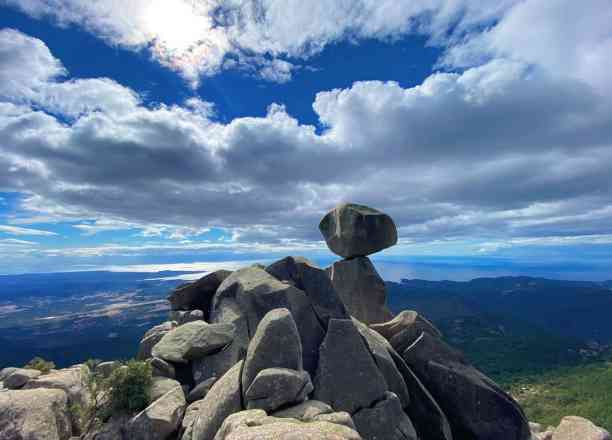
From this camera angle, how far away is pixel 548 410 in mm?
126625

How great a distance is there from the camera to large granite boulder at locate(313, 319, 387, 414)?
64.6 feet

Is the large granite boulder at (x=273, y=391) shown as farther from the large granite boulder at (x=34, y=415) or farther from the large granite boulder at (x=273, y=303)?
the large granite boulder at (x=34, y=415)

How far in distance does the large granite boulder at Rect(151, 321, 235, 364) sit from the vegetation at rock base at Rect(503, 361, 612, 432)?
5082 inches

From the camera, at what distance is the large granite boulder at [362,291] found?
4050 centimetres

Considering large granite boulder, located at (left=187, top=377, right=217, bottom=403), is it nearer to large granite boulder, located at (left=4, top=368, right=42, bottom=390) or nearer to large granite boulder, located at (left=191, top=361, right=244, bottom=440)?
large granite boulder, located at (left=191, top=361, right=244, bottom=440)

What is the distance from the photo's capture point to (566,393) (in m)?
146

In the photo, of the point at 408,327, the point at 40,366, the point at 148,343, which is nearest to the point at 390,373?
the point at 408,327

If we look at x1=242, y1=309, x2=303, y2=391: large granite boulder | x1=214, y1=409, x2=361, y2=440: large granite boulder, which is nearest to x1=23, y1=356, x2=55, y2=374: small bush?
x1=242, y1=309, x2=303, y2=391: large granite boulder

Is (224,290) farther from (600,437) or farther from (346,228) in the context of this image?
(600,437)

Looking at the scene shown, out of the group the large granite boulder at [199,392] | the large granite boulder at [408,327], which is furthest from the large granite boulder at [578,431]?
the large granite boulder at [199,392]

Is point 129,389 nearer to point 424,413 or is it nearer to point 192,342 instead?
point 192,342

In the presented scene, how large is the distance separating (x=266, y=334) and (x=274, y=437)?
24.5 ft

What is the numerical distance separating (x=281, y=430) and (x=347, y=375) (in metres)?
9.41

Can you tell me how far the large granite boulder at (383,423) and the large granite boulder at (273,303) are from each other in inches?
203
